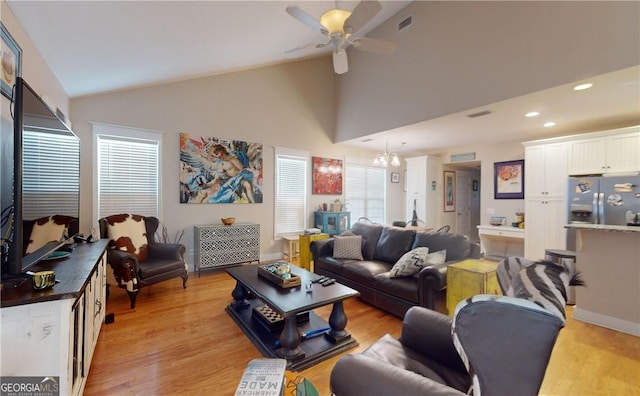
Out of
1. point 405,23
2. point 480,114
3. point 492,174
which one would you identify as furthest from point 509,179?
point 405,23

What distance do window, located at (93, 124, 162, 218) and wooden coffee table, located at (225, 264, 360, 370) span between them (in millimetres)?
2381

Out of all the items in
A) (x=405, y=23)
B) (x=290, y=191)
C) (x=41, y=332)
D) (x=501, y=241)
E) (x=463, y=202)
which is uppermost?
(x=405, y=23)

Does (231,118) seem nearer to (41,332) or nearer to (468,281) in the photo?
(41,332)

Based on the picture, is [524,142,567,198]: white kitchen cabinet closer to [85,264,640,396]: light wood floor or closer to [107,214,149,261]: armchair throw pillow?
[85,264,640,396]: light wood floor

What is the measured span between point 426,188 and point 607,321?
400cm

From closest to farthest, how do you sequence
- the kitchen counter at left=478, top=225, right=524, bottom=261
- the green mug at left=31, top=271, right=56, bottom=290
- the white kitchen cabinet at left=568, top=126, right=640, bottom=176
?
1. the green mug at left=31, top=271, right=56, bottom=290
2. the white kitchen cabinet at left=568, top=126, right=640, bottom=176
3. the kitchen counter at left=478, top=225, right=524, bottom=261

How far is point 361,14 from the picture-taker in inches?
95.2

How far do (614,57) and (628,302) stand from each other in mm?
2343

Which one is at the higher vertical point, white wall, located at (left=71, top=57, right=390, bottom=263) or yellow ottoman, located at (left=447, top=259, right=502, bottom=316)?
white wall, located at (left=71, top=57, right=390, bottom=263)

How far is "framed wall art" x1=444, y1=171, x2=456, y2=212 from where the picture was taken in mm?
6773

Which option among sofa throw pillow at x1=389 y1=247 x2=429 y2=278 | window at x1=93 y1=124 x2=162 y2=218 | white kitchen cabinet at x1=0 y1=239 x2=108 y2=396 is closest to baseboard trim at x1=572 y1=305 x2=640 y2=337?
sofa throw pillow at x1=389 y1=247 x2=429 y2=278

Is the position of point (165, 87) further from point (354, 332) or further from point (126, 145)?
point (354, 332)

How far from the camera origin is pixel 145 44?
9.05 feet

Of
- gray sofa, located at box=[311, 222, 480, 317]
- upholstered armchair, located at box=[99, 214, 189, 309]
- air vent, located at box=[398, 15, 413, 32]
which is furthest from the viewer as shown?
air vent, located at box=[398, 15, 413, 32]
